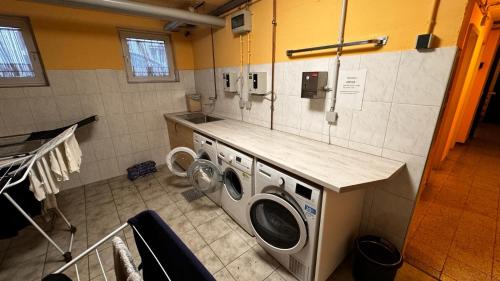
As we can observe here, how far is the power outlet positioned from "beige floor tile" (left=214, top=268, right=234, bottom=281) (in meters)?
1.56

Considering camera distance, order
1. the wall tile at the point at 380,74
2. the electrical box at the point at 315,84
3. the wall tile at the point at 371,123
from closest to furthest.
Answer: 1. the wall tile at the point at 380,74
2. the wall tile at the point at 371,123
3. the electrical box at the point at 315,84

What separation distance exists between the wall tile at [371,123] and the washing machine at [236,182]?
92cm

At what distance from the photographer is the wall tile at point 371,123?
151 cm

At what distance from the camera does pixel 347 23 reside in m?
1.60

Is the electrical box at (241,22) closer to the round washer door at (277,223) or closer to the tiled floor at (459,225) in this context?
the round washer door at (277,223)

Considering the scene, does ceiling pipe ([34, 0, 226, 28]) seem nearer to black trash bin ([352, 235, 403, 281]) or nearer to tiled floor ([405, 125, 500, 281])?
black trash bin ([352, 235, 403, 281])

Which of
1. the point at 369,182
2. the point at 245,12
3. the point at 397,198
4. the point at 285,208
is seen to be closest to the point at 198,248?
the point at 285,208

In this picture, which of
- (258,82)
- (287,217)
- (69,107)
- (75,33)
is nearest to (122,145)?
(69,107)

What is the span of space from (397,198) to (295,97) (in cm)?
126

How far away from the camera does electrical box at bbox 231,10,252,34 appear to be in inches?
95.3

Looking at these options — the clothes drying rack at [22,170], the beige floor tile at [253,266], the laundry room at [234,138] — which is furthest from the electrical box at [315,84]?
the clothes drying rack at [22,170]

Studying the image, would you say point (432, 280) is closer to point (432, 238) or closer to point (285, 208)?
point (432, 238)

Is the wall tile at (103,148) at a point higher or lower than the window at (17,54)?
lower

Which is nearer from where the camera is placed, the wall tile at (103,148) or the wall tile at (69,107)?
the wall tile at (69,107)
